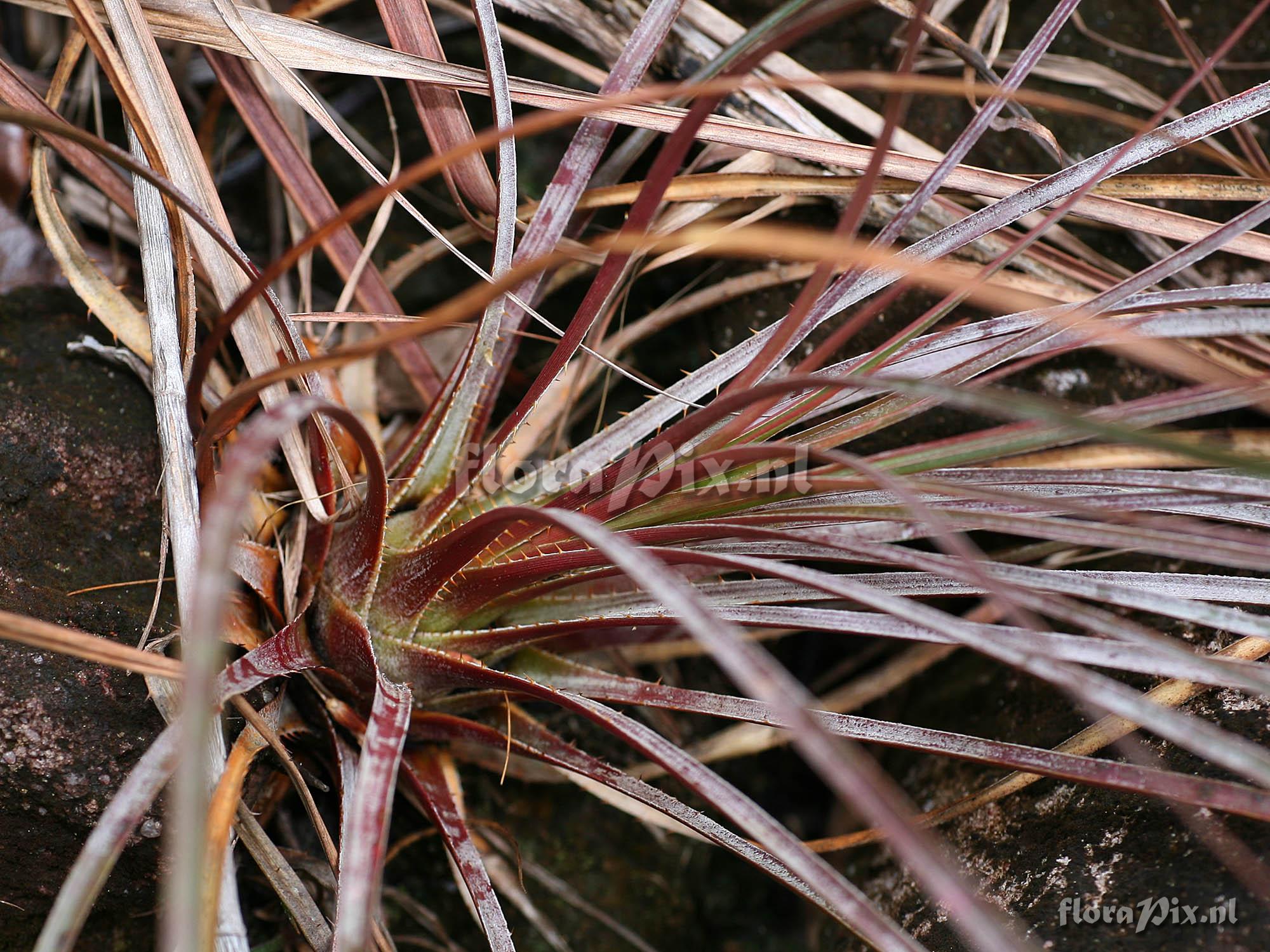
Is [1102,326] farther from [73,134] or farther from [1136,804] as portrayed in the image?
[73,134]

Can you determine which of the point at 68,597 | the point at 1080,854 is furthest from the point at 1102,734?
the point at 68,597

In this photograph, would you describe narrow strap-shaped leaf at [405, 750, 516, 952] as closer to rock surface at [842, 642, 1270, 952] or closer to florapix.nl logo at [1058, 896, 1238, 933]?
rock surface at [842, 642, 1270, 952]

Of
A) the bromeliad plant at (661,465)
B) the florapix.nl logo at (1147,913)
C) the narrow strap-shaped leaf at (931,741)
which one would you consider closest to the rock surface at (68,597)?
the bromeliad plant at (661,465)

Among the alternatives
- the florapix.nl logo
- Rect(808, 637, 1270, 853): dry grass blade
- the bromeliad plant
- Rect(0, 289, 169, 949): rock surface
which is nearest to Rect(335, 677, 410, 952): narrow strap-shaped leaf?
the bromeliad plant

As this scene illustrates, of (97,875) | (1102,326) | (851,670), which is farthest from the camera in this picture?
(851,670)

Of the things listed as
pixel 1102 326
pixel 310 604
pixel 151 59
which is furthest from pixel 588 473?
pixel 151 59

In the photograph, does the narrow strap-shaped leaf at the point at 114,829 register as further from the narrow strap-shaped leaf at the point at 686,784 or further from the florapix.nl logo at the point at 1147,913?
the florapix.nl logo at the point at 1147,913
